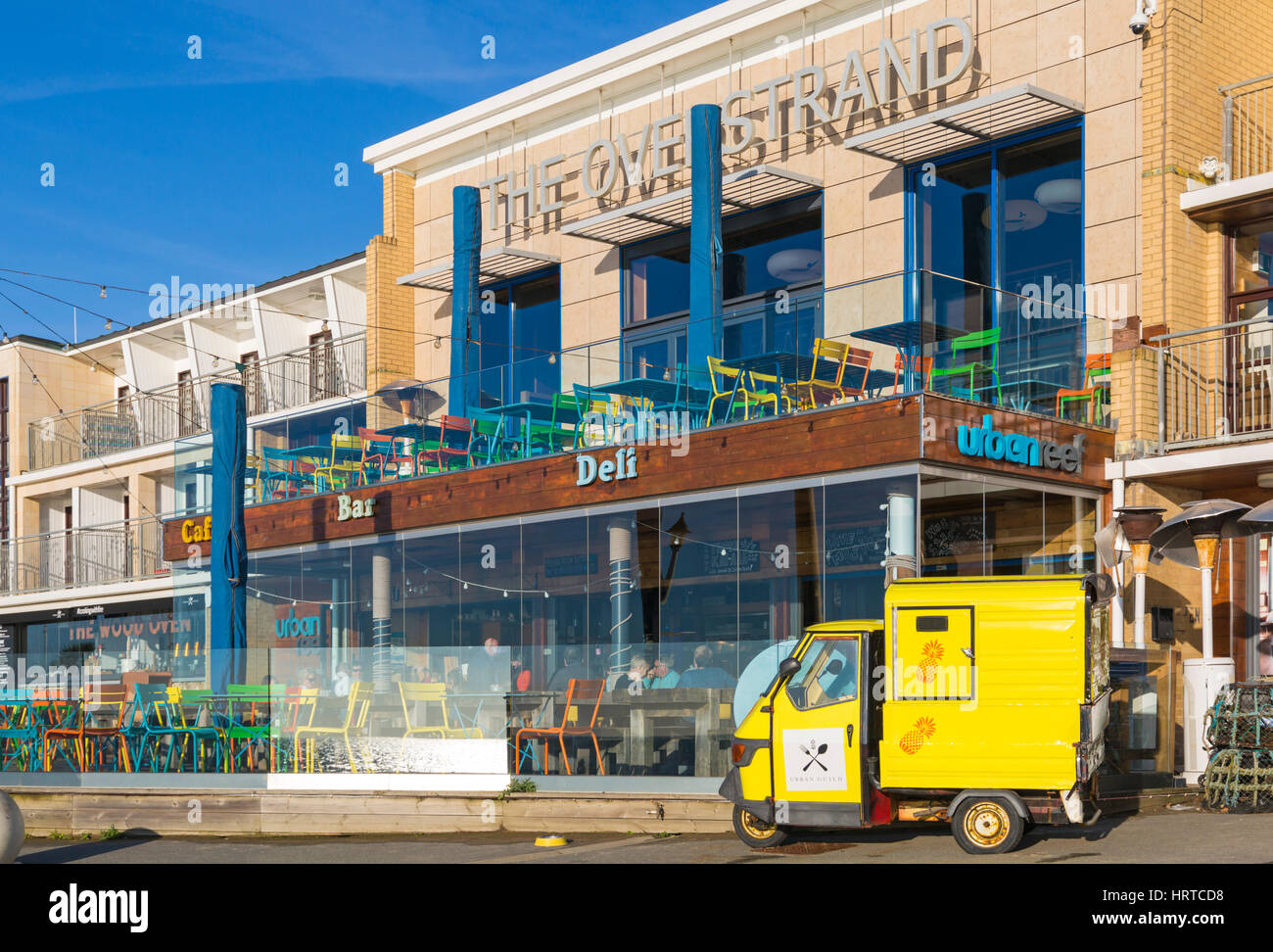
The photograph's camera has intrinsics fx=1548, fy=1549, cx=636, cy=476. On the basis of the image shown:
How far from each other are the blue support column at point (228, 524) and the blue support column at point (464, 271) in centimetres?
428

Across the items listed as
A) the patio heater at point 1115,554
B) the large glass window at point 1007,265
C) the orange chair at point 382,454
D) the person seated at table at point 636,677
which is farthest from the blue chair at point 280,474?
the patio heater at point 1115,554

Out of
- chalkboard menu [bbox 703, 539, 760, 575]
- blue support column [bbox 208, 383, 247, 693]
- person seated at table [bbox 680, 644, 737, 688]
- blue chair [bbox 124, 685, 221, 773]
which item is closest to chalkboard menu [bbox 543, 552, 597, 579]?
chalkboard menu [bbox 703, 539, 760, 575]

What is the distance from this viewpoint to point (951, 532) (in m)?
15.8

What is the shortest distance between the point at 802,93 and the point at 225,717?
11126mm

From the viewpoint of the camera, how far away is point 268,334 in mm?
35375

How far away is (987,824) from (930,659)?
1242mm

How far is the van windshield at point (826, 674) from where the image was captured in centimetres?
1163

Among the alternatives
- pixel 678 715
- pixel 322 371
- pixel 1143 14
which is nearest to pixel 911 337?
pixel 678 715

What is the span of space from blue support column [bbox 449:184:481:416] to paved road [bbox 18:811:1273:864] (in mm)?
10139

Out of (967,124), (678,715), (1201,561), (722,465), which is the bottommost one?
(678,715)

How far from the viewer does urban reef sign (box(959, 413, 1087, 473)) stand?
51.3ft

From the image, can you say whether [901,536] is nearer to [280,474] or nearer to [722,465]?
[722,465]
